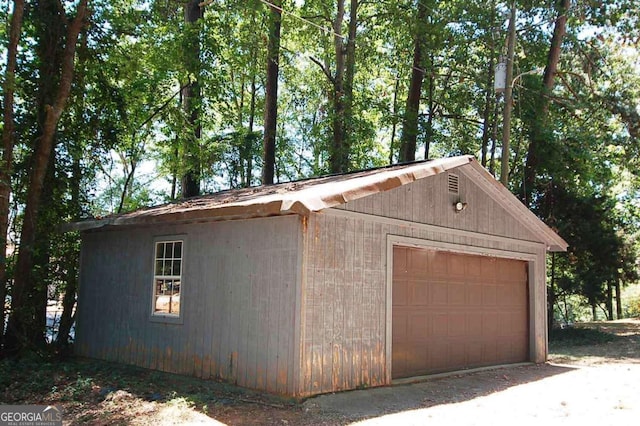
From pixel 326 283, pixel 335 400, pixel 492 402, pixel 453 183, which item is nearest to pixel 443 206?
pixel 453 183

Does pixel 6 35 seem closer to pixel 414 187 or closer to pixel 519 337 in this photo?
pixel 414 187

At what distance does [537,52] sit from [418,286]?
13419 mm

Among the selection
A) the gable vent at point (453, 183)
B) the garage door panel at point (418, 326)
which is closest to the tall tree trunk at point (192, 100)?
the gable vent at point (453, 183)

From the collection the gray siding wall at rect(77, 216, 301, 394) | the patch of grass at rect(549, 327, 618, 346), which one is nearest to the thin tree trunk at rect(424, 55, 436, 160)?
the patch of grass at rect(549, 327, 618, 346)

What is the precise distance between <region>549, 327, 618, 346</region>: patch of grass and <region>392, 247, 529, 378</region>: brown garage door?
5.61 meters

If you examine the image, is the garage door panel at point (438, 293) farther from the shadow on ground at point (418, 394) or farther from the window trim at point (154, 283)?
the window trim at point (154, 283)

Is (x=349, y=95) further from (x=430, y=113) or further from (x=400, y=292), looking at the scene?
(x=400, y=292)

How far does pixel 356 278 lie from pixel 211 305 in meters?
2.08

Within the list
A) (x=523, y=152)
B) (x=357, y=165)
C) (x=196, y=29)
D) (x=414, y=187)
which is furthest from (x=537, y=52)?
(x=414, y=187)

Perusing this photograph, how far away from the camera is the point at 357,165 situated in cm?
2334

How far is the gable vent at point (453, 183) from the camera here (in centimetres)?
933

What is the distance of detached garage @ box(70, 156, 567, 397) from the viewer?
705 cm

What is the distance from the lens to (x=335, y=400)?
22.4 ft

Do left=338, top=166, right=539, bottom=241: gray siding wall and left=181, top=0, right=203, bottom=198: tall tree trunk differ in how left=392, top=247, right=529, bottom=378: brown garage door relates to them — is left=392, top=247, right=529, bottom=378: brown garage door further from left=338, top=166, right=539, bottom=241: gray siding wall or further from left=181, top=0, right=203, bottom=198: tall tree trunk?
left=181, top=0, right=203, bottom=198: tall tree trunk
